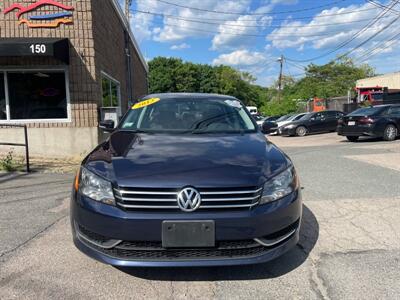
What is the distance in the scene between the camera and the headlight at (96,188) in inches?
123

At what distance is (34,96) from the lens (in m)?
11.3

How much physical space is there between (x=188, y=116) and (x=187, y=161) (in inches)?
60.6

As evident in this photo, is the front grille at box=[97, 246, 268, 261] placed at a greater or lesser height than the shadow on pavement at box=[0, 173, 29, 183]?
greater

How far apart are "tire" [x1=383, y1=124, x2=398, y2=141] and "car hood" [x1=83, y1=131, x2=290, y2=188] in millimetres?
13065

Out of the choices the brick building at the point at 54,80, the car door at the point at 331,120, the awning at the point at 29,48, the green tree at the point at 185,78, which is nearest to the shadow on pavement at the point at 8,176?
the brick building at the point at 54,80

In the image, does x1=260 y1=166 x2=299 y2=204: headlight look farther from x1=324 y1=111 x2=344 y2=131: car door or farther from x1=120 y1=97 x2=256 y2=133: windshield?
x1=324 y1=111 x2=344 y2=131: car door

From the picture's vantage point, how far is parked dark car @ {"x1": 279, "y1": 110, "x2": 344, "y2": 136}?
24719 mm

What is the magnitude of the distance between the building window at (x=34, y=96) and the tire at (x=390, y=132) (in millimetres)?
11622

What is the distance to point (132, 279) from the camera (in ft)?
11.0

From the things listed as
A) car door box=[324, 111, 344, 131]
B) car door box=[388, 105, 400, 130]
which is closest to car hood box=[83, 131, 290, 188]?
car door box=[388, 105, 400, 130]

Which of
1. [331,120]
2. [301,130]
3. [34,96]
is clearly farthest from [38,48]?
[331,120]

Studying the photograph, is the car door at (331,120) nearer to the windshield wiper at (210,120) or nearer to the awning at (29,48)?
the awning at (29,48)

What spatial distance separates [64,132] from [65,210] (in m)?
6.14

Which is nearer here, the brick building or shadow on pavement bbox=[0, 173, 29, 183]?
shadow on pavement bbox=[0, 173, 29, 183]
